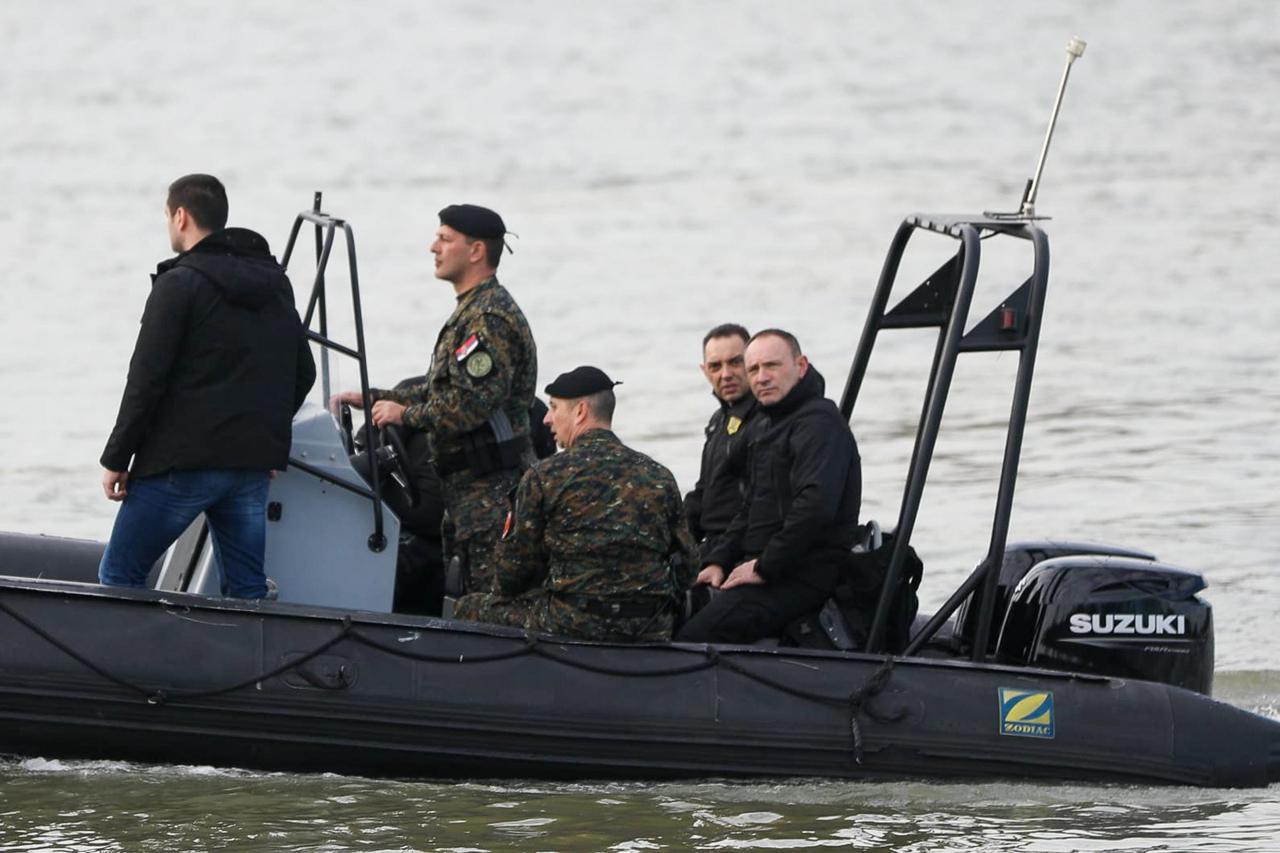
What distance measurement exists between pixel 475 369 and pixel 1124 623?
178 centimetres

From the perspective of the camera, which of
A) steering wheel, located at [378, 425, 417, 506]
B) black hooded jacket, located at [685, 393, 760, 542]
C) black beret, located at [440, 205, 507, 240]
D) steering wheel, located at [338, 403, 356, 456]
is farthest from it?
steering wheel, located at [338, 403, 356, 456]

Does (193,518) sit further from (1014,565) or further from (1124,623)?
(1124,623)

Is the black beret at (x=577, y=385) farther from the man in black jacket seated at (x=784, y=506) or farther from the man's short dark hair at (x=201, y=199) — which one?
the man's short dark hair at (x=201, y=199)

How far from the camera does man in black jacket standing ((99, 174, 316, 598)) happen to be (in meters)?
4.70

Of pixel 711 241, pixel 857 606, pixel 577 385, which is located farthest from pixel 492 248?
pixel 711 241

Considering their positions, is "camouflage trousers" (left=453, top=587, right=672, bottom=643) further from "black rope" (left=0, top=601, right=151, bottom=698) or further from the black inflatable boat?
"black rope" (left=0, top=601, right=151, bottom=698)

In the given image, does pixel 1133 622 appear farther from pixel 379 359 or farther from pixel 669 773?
pixel 379 359

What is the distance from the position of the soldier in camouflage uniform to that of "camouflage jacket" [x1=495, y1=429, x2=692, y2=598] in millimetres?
290

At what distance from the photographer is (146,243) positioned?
1664 centimetres

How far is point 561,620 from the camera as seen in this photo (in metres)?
4.98

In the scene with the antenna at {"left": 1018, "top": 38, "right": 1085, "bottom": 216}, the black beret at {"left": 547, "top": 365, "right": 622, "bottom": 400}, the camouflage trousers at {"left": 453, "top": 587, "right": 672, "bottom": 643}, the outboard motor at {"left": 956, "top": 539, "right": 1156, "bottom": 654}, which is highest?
the antenna at {"left": 1018, "top": 38, "right": 1085, "bottom": 216}

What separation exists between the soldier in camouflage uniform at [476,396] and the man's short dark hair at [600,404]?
1.42 ft

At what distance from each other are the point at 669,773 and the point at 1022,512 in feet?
15.5

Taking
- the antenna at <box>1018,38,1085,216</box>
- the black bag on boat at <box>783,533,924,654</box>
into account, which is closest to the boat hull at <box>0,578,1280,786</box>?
the black bag on boat at <box>783,533,924,654</box>
